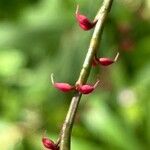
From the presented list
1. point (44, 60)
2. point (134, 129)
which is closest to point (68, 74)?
point (44, 60)

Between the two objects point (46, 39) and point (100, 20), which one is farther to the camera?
point (46, 39)

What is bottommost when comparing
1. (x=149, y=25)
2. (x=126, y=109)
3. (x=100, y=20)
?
(x=126, y=109)

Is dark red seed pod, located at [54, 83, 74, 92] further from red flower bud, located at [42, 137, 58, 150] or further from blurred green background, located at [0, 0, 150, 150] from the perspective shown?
blurred green background, located at [0, 0, 150, 150]

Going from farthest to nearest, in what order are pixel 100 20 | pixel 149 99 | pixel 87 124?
pixel 87 124, pixel 149 99, pixel 100 20

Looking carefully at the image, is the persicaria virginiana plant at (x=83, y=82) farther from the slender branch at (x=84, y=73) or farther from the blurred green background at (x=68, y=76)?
the blurred green background at (x=68, y=76)

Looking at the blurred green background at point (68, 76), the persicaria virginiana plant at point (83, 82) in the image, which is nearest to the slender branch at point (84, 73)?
the persicaria virginiana plant at point (83, 82)

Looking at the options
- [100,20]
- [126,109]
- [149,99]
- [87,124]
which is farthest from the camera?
[126,109]

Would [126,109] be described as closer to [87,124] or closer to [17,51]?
[87,124]
